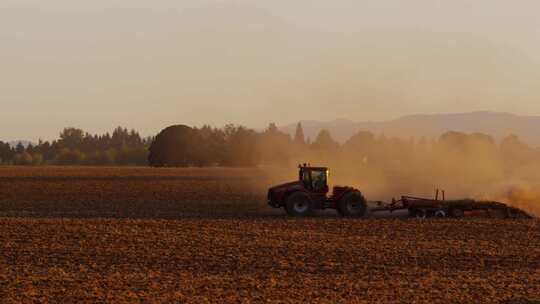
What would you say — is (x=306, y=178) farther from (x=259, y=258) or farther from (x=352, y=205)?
(x=259, y=258)

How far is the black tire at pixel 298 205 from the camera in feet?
105

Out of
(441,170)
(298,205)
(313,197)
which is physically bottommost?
(298,205)

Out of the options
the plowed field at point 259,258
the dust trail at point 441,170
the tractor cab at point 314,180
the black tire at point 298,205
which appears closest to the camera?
the plowed field at point 259,258

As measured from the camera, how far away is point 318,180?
32.6 metres

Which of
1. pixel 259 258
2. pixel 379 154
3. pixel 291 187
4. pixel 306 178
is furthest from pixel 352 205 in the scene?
pixel 379 154

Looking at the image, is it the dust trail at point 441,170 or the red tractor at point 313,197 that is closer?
the red tractor at point 313,197

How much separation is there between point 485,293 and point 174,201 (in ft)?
91.6

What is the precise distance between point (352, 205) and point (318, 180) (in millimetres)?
1793

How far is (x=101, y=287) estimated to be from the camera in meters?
16.9

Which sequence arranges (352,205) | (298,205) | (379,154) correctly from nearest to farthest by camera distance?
(298,205) < (352,205) < (379,154)

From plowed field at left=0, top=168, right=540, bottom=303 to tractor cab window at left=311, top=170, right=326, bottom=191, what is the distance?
5.31 feet

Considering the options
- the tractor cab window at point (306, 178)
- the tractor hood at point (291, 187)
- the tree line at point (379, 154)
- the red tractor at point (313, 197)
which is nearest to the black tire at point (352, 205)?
the red tractor at point (313, 197)

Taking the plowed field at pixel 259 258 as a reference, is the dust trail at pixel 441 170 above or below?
above

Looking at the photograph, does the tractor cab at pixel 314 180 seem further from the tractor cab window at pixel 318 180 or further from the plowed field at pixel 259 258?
the plowed field at pixel 259 258
